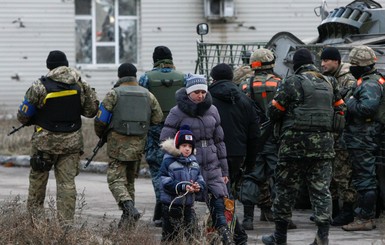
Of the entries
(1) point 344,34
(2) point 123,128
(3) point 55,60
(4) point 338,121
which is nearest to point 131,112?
(2) point 123,128

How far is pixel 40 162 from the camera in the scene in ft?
36.7

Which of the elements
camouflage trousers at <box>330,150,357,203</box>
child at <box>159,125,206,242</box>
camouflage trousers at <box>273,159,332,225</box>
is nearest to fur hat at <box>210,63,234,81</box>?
camouflage trousers at <box>273,159,332,225</box>

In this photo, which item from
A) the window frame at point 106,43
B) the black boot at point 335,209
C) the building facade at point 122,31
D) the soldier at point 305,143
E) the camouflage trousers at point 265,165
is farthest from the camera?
the window frame at point 106,43

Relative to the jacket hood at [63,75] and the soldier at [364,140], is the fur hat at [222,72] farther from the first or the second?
the soldier at [364,140]

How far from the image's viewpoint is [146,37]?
2636cm

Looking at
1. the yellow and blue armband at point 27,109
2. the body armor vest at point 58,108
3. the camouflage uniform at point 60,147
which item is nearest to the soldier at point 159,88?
the camouflage uniform at point 60,147

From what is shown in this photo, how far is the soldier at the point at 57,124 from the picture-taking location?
36.7 ft

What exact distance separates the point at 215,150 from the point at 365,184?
2.53 m

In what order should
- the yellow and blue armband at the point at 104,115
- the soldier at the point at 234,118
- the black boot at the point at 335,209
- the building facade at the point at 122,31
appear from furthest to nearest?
the building facade at the point at 122,31, the black boot at the point at 335,209, the yellow and blue armband at the point at 104,115, the soldier at the point at 234,118

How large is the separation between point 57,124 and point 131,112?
0.80m

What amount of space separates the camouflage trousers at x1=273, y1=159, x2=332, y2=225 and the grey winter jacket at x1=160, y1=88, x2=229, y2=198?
0.67 meters

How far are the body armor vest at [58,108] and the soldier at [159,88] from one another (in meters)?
1.28

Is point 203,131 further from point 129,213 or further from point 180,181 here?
Result: point 129,213

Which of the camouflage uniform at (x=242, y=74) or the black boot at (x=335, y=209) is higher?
the camouflage uniform at (x=242, y=74)
